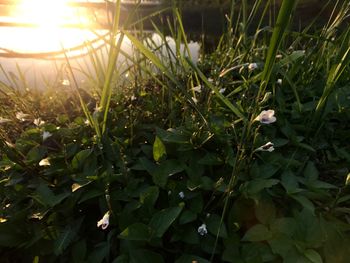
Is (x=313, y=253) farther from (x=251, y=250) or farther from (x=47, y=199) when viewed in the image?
(x=47, y=199)

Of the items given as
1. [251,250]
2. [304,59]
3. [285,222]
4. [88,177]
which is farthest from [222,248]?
[304,59]

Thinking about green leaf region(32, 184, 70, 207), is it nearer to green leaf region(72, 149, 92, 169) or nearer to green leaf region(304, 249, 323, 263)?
green leaf region(72, 149, 92, 169)

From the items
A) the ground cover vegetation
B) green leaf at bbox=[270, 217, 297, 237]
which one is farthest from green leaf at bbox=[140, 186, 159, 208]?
green leaf at bbox=[270, 217, 297, 237]

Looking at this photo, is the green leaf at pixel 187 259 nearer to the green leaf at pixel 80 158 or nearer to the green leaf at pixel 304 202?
the green leaf at pixel 304 202

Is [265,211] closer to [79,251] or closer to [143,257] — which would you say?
[143,257]

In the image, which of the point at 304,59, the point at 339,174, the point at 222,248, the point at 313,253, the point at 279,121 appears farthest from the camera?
the point at 304,59
